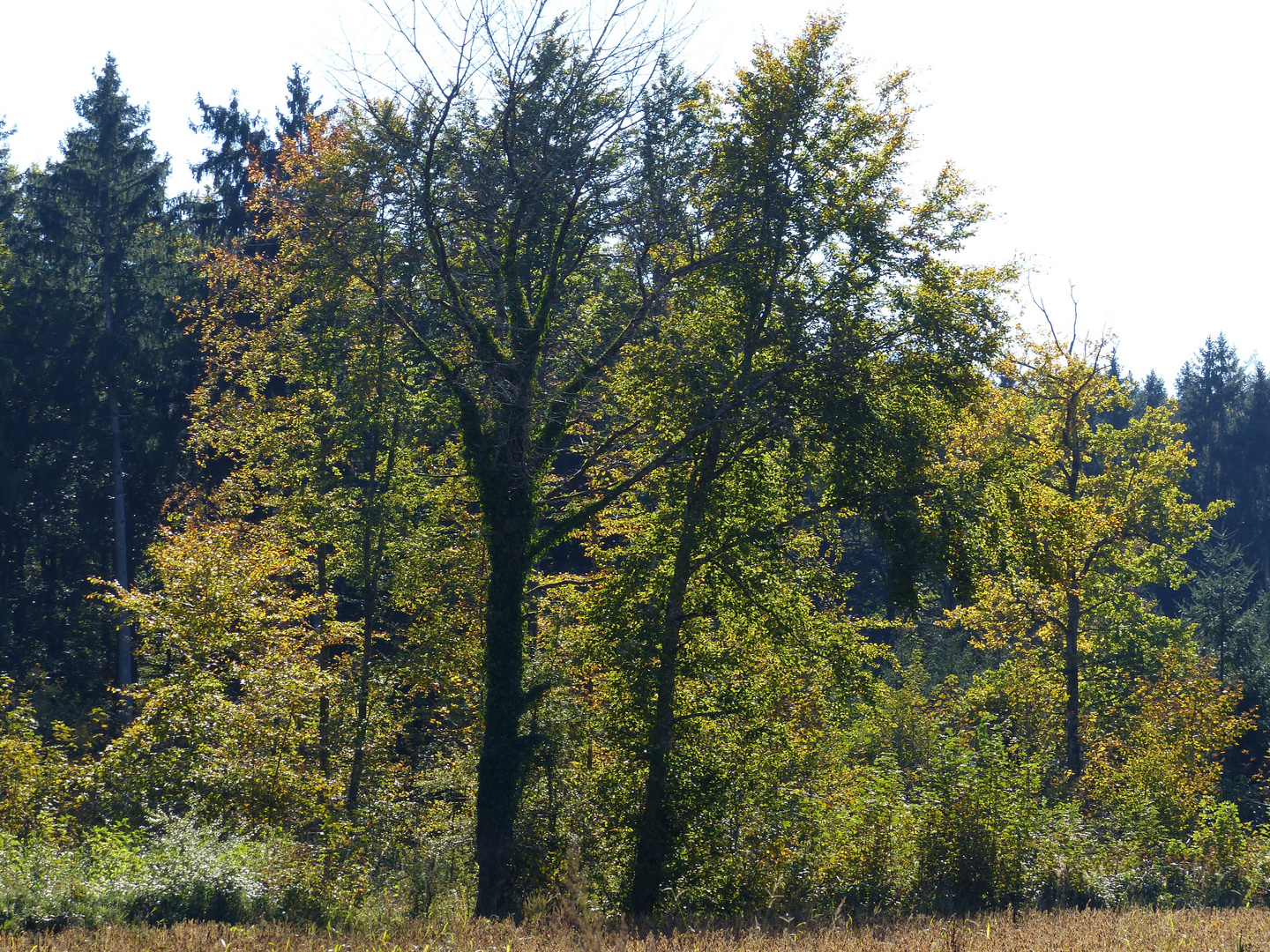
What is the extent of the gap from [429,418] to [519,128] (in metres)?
9.04

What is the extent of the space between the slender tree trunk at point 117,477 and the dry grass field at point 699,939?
25.8 meters

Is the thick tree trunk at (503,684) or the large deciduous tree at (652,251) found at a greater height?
the large deciduous tree at (652,251)

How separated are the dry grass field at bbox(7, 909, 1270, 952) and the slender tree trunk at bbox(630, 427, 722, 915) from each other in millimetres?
5877

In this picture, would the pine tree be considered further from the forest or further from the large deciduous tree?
the large deciduous tree

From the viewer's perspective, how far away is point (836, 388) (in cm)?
1605

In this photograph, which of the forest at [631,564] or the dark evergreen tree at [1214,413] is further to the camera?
the dark evergreen tree at [1214,413]

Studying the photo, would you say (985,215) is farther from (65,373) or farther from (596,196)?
(65,373)

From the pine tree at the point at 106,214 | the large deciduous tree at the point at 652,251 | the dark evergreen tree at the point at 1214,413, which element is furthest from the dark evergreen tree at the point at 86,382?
the dark evergreen tree at the point at 1214,413

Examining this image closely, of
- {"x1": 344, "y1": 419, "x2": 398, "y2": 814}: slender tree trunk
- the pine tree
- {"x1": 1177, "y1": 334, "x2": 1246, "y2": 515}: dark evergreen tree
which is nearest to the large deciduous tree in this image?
{"x1": 344, "y1": 419, "x2": 398, "y2": 814}: slender tree trunk

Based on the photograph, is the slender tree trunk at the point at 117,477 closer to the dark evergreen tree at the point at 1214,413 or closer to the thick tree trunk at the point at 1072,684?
the thick tree trunk at the point at 1072,684

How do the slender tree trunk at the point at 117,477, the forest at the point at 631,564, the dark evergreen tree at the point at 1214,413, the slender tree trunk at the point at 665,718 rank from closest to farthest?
the forest at the point at 631,564
the slender tree trunk at the point at 665,718
the slender tree trunk at the point at 117,477
the dark evergreen tree at the point at 1214,413

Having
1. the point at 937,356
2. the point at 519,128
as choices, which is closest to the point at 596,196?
the point at 519,128

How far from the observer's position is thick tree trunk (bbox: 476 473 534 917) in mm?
16562

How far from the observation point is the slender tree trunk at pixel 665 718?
15672 mm
